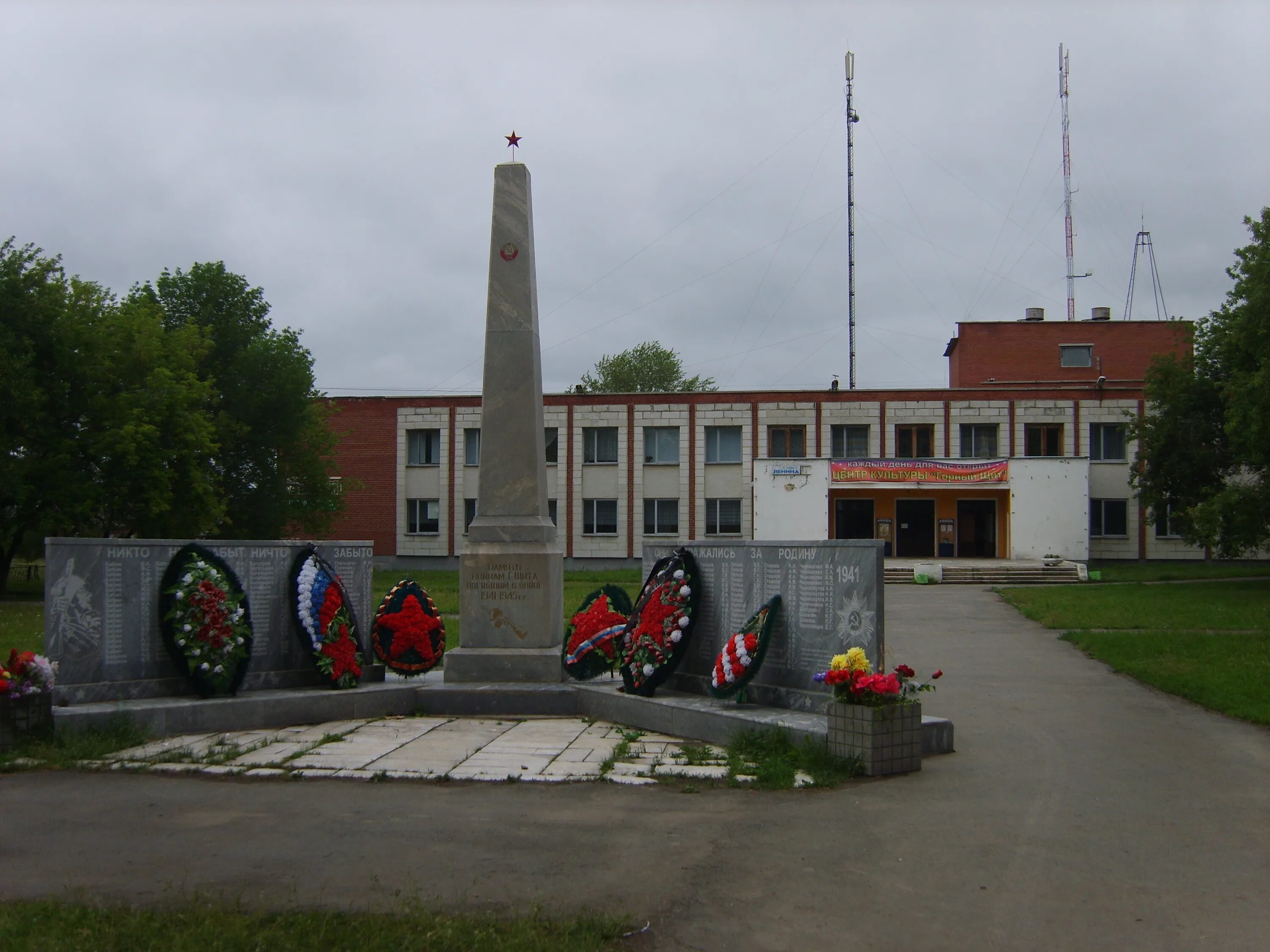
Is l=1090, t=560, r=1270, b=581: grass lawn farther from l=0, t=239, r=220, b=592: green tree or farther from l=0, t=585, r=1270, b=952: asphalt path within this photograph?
l=0, t=585, r=1270, b=952: asphalt path

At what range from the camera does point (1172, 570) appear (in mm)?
40219

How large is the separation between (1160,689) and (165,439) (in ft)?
92.0

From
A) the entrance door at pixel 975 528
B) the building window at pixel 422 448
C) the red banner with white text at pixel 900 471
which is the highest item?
the building window at pixel 422 448

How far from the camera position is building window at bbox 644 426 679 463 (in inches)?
1752

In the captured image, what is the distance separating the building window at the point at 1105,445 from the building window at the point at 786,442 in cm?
1119

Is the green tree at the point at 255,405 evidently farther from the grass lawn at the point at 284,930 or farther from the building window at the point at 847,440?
the grass lawn at the point at 284,930

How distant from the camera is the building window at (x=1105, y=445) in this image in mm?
43125

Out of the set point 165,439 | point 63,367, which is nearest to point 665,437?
point 165,439

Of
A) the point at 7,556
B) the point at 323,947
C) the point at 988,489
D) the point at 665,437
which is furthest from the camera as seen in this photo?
the point at 665,437

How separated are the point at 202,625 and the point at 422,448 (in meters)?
36.8


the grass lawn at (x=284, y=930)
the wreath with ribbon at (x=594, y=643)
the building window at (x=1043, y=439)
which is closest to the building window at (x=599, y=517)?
the building window at (x=1043, y=439)

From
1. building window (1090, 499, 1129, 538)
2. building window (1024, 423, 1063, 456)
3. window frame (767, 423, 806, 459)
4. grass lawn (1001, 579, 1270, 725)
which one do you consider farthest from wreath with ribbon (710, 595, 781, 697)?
building window (1090, 499, 1129, 538)

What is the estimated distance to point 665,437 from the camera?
44594 millimetres

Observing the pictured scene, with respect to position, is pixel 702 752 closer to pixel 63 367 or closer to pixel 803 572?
pixel 803 572
